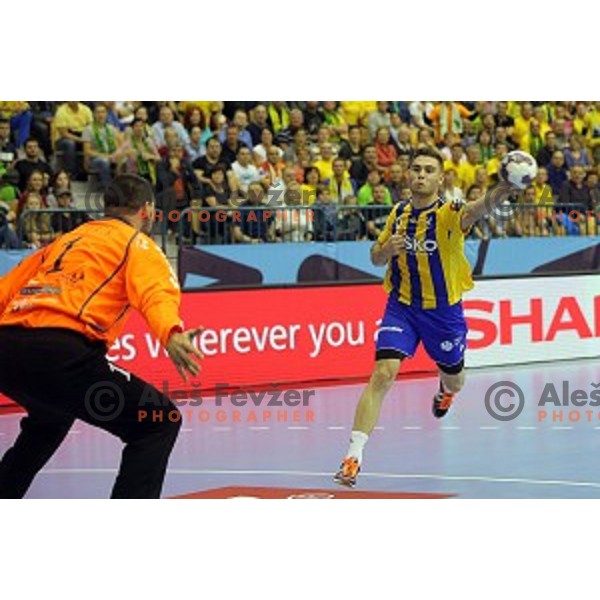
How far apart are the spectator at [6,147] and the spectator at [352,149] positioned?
15.3 ft

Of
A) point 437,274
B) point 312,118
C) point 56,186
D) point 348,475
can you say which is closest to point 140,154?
point 56,186

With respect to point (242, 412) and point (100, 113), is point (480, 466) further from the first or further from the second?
point (100, 113)

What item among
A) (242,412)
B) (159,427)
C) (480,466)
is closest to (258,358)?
(242,412)

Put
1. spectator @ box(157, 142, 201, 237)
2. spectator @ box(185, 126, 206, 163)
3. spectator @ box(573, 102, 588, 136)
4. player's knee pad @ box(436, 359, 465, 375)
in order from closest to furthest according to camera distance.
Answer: player's knee pad @ box(436, 359, 465, 375), spectator @ box(157, 142, 201, 237), spectator @ box(185, 126, 206, 163), spectator @ box(573, 102, 588, 136)

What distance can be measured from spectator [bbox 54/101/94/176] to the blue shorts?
757 cm

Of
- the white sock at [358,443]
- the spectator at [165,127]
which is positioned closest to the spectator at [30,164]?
the spectator at [165,127]

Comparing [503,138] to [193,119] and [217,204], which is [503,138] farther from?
[217,204]

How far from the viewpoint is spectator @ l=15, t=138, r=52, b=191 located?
18000 mm

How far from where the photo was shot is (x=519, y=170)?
36.8ft

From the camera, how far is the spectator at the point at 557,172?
22922mm

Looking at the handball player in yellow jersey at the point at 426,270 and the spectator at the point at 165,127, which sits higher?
the handball player in yellow jersey at the point at 426,270

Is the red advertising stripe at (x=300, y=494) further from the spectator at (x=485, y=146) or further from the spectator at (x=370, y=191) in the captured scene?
the spectator at (x=485, y=146)

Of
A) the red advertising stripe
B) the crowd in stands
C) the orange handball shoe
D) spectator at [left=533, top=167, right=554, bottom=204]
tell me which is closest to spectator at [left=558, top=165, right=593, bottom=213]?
the crowd in stands

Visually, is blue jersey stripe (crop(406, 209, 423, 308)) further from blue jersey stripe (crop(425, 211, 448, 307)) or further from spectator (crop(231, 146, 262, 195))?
spectator (crop(231, 146, 262, 195))
